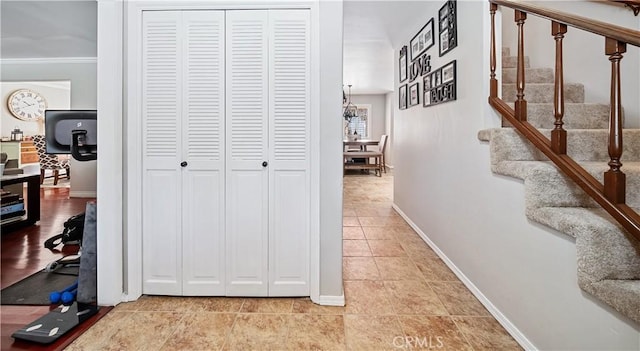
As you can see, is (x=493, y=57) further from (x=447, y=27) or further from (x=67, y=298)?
(x=67, y=298)

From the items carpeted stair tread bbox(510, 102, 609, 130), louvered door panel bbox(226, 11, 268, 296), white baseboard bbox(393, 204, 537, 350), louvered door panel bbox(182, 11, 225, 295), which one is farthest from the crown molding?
carpeted stair tread bbox(510, 102, 609, 130)

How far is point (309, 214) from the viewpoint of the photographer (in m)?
2.06

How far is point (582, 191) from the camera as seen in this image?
5.18 feet

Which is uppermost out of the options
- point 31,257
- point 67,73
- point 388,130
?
point 67,73

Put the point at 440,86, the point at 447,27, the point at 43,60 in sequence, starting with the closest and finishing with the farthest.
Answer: the point at 447,27 < the point at 440,86 < the point at 43,60

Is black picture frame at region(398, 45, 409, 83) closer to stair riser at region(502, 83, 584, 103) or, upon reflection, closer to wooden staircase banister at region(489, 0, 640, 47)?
stair riser at region(502, 83, 584, 103)

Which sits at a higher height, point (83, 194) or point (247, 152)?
point (247, 152)

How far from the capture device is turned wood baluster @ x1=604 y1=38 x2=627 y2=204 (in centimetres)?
120

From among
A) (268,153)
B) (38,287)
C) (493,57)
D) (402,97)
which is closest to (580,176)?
(493,57)

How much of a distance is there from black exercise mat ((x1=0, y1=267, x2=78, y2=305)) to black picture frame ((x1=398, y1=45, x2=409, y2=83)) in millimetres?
4093

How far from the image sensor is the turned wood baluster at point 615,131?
3.92ft

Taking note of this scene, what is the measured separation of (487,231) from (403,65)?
2916 millimetres

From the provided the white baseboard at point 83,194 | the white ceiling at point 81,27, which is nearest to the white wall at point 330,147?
the white ceiling at point 81,27

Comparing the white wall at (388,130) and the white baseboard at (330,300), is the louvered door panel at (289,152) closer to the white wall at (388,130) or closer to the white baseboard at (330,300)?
the white baseboard at (330,300)
